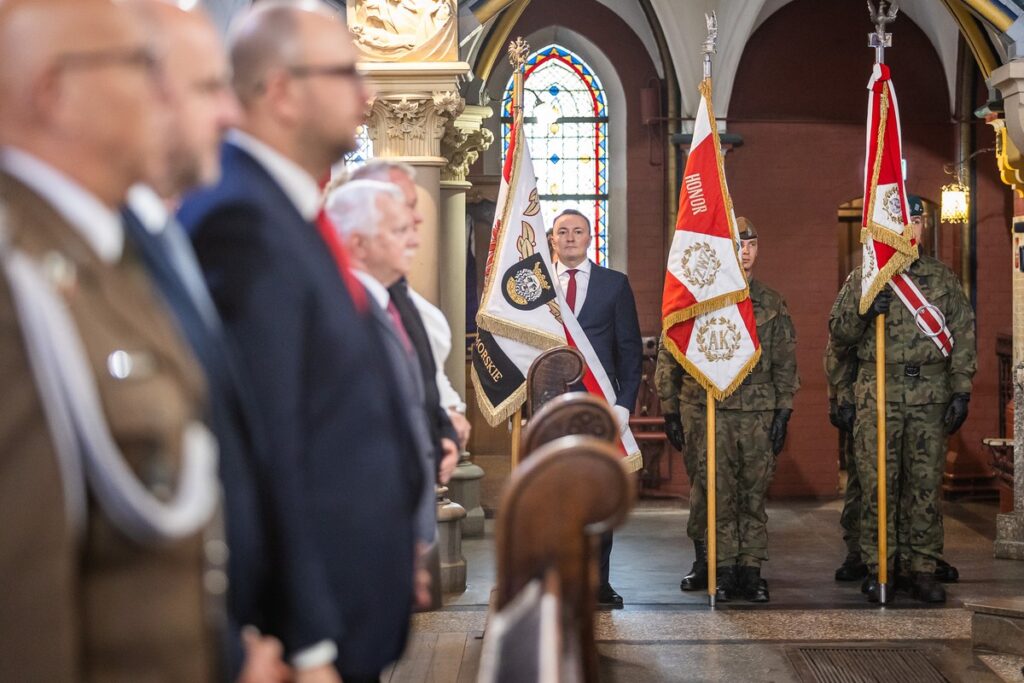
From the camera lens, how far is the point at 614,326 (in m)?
5.75

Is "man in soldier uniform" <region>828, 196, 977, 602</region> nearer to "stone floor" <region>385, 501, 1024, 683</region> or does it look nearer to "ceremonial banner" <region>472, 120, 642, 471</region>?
"stone floor" <region>385, 501, 1024, 683</region>

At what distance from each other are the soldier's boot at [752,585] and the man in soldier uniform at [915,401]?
1.54 feet

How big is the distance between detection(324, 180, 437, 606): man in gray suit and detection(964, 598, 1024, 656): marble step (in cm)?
320

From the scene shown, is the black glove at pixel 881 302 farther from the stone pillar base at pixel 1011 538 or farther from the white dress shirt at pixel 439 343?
the white dress shirt at pixel 439 343

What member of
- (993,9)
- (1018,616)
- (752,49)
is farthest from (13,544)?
(752,49)

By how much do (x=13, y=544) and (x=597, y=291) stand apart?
4659 mm

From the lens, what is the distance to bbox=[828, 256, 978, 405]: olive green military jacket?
589cm

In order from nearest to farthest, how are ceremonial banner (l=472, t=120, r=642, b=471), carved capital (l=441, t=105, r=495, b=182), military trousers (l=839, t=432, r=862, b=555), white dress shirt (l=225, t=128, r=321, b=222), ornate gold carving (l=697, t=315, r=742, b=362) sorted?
1. white dress shirt (l=225, t=128, r=321, b=222)
2. ceremonial banner (l=472, t=120, r=642, b=471)
3. ornate gold carving (l=697, t=315, r=742, b=362)
4. military trousers (l=839, t=432, r=862, b=555)
5. carved capital (l=441, t=105, r=495, b=182)

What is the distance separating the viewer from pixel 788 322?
6.08 m

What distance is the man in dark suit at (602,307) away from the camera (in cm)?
570

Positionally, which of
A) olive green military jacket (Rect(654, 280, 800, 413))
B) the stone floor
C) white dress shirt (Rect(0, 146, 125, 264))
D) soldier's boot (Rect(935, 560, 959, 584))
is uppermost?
white dress shirt (Rect(0, 146, 125, 264))

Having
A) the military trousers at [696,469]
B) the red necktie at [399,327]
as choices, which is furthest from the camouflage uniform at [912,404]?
the red necktie at [399,327]

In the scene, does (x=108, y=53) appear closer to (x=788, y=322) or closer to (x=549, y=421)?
(x=549, y=421)

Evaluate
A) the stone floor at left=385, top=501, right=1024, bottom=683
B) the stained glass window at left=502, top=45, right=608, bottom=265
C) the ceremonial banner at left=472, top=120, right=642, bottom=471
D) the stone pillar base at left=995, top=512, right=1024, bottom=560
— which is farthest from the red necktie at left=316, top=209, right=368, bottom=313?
the stained glass window at left=502, top=45, right=608, bottom=265
